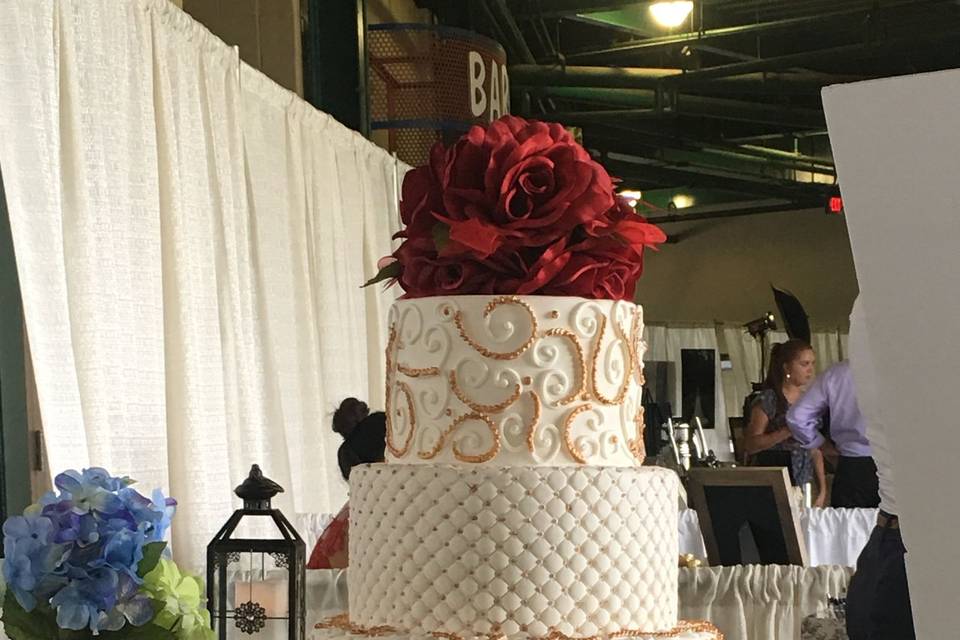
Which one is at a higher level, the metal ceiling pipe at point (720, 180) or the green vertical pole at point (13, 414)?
the metal ceiling pipe at point (720, 180)

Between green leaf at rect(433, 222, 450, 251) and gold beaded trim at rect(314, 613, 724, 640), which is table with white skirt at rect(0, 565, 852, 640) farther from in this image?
green leaf at rect(433, 222, 450, 251)

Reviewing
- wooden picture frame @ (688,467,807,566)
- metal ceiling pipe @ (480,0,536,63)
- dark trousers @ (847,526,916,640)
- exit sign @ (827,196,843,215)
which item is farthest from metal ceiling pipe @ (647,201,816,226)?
dark trousers @ (847,526,916,640)

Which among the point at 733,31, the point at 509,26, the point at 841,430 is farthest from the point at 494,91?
the point at 841,430

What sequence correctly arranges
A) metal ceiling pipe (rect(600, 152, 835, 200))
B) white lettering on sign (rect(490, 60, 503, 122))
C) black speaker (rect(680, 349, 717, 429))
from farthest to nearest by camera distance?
metal ceiling pipe (rect(600, 152, 835, 200)) → black speaker (rect(680, 349, 717, 429)) → white lettering on sign (rect(490, 60, 503, 122))

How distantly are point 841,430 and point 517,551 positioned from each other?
3.74 m

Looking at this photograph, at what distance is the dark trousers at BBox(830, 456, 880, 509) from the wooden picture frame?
2138 millimetres

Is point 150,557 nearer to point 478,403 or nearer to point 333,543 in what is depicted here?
point 478,403

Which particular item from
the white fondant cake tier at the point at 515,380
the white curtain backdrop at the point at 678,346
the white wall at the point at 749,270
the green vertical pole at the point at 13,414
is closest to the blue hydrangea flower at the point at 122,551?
the white fondant cake tier at the point at 515,380

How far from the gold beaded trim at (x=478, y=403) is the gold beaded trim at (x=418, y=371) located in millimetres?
27

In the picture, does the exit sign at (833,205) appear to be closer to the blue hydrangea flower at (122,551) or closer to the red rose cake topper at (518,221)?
the red rose cake topper at (518,221)

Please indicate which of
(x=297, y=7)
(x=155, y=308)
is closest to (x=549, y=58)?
(x=297, y=7)

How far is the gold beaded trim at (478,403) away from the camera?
166cm

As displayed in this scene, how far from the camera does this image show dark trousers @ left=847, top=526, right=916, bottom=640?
2281 mm

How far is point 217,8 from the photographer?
5371mm
